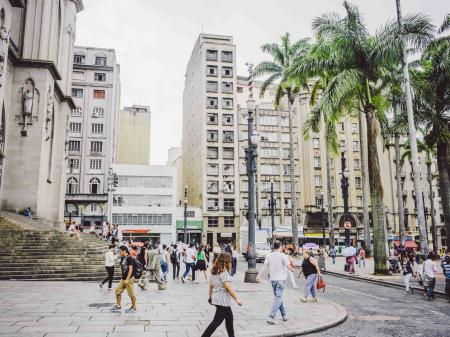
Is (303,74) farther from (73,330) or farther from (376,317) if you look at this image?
(73,330)

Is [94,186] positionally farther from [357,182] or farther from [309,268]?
[309,268]

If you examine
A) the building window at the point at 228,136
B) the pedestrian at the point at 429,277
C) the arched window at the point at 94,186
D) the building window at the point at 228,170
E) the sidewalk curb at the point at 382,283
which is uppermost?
the building window at the point at 228,136

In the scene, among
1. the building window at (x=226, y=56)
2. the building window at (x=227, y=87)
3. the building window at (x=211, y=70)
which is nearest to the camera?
the building window at (x=227, y=87)

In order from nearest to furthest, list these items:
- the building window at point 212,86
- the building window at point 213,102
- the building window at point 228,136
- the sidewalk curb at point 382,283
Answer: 1. the sidewalk curb at point 382,283
2. the building window at point 228,136
3. the building window at point 213,102
4. the building window at point 212,86

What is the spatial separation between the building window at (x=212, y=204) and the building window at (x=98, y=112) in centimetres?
2117

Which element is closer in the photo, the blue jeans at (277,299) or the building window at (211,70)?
the blue jeans at (277,299)

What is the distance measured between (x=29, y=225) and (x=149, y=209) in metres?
36.2

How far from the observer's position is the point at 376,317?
373 inches

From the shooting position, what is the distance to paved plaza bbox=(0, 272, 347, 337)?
7.52 m

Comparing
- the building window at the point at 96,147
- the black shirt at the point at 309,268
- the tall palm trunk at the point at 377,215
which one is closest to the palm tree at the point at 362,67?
the tall palm trunk at the point at 377,215

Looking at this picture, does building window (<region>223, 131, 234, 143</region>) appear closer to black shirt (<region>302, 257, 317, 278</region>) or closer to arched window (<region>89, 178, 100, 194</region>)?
arched window (<region>89, 178, 100, 194</region>)

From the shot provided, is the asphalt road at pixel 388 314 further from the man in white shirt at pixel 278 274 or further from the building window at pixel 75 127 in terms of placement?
the building window at pixel 75 127

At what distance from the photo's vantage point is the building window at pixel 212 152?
62.7 meters

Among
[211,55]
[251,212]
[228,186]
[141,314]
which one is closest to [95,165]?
[228,186]
